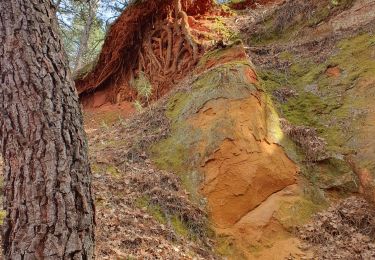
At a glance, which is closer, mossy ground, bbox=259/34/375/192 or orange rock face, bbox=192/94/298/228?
orange rock face, bbox=192/94/298/228

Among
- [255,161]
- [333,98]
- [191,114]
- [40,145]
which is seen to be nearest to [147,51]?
[191,114]

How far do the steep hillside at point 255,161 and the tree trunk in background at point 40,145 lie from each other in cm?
190

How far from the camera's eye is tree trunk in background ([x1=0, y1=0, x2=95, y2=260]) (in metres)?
2.76

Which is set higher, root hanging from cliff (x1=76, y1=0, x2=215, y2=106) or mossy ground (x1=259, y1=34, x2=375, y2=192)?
root hanging from cliff (x1=76, y1=0, x2=215, y2=106)

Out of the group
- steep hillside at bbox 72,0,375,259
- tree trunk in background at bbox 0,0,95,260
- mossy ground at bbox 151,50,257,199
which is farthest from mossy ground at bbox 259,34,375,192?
tree trunk in background at bbox 0,0,95,260

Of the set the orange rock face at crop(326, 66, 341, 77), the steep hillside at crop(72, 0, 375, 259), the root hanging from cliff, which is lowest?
the steep hillside at crop(72, 0, 375, 259)

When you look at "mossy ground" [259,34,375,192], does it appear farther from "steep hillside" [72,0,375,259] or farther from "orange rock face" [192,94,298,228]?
"orange rock face" [192,94,298,228]

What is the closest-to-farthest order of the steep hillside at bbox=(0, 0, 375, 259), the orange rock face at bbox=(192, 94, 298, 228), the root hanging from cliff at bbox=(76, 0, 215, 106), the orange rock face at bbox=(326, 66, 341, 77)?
the steep hillside at bbox=(0, 0, 375, 259) < the orange rock face at bbox=(192, 94, 298, 228) < the orange rock face at bbox=(326, 66, 341, 77) < the root hanging from cliff at bbox=(76, 0, 215, 106)

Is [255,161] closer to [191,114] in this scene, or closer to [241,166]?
[241,166]

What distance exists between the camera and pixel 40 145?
288 cm

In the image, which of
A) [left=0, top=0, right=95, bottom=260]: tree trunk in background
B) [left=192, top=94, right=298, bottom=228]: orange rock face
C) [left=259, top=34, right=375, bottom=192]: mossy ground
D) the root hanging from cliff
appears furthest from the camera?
the root hanging from cliff

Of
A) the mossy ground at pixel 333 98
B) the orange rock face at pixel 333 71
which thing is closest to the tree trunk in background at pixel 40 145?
the mossy ground at pixel 333 98

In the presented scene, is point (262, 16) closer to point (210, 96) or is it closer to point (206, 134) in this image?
point (210, 96)

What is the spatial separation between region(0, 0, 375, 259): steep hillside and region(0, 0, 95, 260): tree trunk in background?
1.90m
